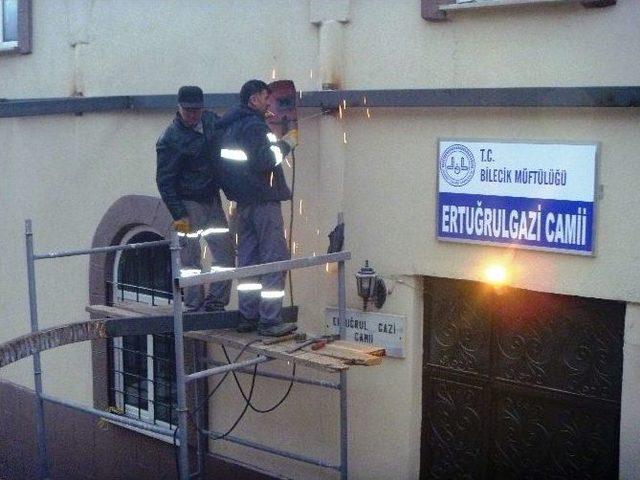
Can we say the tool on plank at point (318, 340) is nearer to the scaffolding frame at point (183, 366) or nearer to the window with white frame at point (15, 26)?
the scaffolding frame at point (183, 366)

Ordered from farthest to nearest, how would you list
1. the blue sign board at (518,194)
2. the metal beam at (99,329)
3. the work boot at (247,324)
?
the work boot at (247,324)
the blue sign board at (518,194)
the metal beam at (99,329)

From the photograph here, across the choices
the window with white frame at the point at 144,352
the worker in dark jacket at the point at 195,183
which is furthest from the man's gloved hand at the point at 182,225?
the window with white frame at the point at 144,352

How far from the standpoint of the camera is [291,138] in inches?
285

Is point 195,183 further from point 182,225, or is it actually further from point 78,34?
point 78,34

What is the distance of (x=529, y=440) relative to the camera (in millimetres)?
7332

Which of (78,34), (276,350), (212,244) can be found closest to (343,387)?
(276,350)

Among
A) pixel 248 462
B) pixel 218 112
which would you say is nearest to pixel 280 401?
pixel 248 462

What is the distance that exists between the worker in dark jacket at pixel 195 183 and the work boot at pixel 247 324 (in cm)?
53

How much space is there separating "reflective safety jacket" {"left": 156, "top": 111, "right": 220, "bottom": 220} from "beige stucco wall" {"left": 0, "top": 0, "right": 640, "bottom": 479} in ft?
3.06

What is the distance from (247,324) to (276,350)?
0.56 meters

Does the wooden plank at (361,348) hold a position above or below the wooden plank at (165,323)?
below

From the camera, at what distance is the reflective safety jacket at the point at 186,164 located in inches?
291

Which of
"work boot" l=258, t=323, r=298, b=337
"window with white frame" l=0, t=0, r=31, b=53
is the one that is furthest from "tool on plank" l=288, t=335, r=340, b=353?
"window with white frame" l=0, t=0, r=31, b=53

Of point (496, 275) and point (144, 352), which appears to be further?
point (144, 352)
